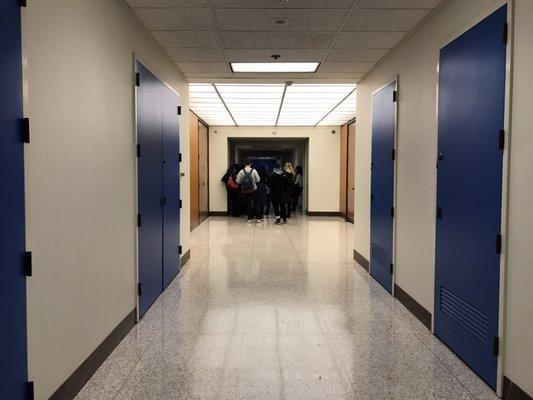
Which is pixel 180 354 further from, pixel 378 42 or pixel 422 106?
pixel 378 42

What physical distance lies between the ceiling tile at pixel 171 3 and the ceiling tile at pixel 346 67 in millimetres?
2072

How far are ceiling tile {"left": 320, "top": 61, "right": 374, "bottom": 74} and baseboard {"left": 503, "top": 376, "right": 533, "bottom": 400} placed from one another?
3735 mm

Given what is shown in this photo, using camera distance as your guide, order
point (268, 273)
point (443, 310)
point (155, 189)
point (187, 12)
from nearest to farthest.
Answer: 1. point (443, 310)
2. point (187, 12)
3. point (155, 189)
4. point (268, 273)

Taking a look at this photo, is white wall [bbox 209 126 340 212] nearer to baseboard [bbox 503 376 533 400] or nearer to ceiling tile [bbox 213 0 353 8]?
ceiling tile [bbox 213 0 353 8]

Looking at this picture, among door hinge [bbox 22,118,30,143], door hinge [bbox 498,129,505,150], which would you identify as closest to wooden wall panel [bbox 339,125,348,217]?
door hinge [bbox 498,129,505,150]

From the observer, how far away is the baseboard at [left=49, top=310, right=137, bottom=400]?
2.30 meters

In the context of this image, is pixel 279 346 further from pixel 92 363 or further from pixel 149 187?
pixel 149 187

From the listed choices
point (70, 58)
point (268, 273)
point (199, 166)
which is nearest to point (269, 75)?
point (268, 273)

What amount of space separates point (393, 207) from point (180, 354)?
2635 millimetres

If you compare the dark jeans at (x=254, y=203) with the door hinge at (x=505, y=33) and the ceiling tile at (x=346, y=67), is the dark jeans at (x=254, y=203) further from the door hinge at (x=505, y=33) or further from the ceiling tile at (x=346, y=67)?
the door hinge at (x=505, y=33)

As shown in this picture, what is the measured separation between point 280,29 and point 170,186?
2.12m

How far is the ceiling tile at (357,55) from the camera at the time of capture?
4.54 metres

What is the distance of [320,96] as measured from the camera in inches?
292

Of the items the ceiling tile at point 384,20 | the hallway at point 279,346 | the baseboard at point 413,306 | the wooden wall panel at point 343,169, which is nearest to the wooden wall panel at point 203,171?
the wooden wall panel at point 343,169
